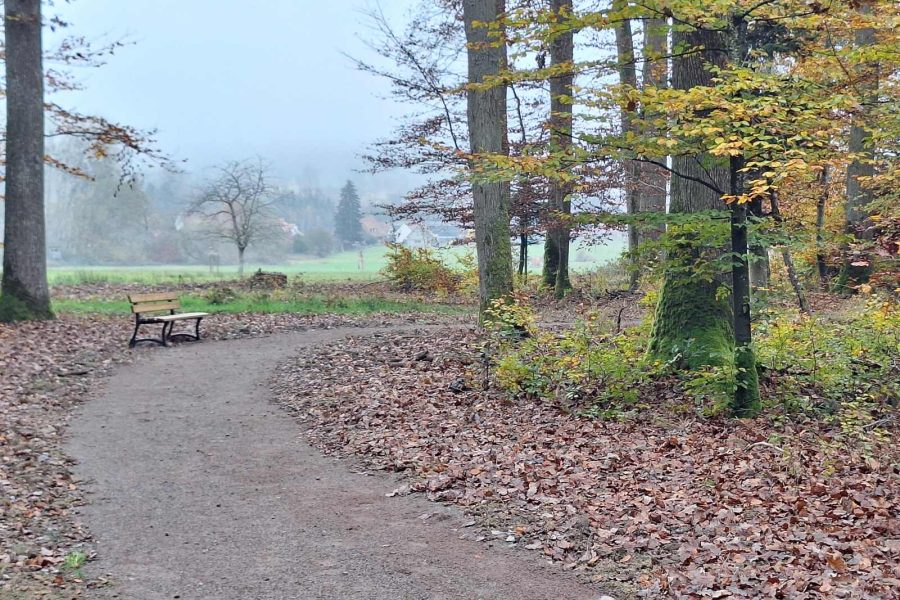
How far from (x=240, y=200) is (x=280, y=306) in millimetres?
13478

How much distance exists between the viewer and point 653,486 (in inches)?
213

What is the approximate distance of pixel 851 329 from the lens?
340 inches

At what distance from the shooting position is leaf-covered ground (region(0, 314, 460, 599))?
4.46 metres

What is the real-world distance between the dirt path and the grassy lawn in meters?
7.12

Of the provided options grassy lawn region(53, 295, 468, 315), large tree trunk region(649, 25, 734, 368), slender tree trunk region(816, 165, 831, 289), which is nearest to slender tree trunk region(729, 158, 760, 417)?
large tree trunk region(649, 25, 734, 368)

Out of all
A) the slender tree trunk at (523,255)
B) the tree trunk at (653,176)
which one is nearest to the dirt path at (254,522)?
the tree trunk at (653,176)

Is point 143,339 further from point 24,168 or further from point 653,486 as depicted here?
point 653,486

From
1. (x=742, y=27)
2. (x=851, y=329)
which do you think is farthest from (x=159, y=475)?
(x=851, y=329)

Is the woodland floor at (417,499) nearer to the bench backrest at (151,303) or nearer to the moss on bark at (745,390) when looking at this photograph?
the moss on bark at (745,390)

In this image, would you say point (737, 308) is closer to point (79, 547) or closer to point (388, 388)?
point (388, 388)

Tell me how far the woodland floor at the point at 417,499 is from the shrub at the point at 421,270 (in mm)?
11820

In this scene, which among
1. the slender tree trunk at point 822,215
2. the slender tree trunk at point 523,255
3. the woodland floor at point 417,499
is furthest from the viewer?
the slender tree trunk at point 523,255

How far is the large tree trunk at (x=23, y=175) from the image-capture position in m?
12.5

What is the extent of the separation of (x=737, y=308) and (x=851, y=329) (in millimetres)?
3011
